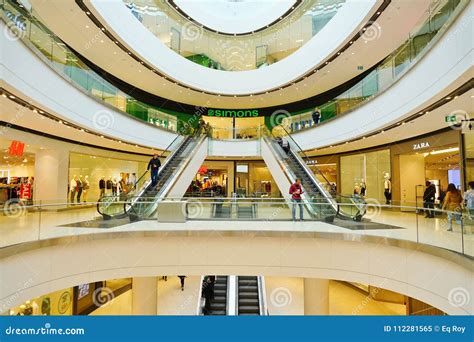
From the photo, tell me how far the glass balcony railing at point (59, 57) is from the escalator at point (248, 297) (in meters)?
10.4

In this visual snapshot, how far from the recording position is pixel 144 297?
36.1ft

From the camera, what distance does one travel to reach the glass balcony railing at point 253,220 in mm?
6152

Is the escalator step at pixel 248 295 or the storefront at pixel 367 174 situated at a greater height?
the storefront at pixel 367 174

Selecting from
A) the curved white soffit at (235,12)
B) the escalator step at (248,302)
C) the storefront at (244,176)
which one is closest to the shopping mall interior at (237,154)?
the escalator step at (248,302)

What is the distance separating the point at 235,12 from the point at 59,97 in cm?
2366

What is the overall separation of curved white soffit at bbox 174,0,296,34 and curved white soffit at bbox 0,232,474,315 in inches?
814

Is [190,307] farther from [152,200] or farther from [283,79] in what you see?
[283,79]

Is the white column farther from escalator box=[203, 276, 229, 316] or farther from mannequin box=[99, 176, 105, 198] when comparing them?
escalator box=[203, 276, 229, 316]

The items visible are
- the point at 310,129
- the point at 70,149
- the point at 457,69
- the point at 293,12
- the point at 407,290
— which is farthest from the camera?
the point at 293,12

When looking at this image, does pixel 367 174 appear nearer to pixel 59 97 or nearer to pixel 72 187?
pixel 59 97

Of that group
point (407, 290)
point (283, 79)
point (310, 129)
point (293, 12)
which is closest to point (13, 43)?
point (407, 290)

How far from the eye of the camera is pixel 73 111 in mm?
10258

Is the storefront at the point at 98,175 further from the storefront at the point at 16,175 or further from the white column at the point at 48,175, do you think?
the storefront at the point at 16,175
